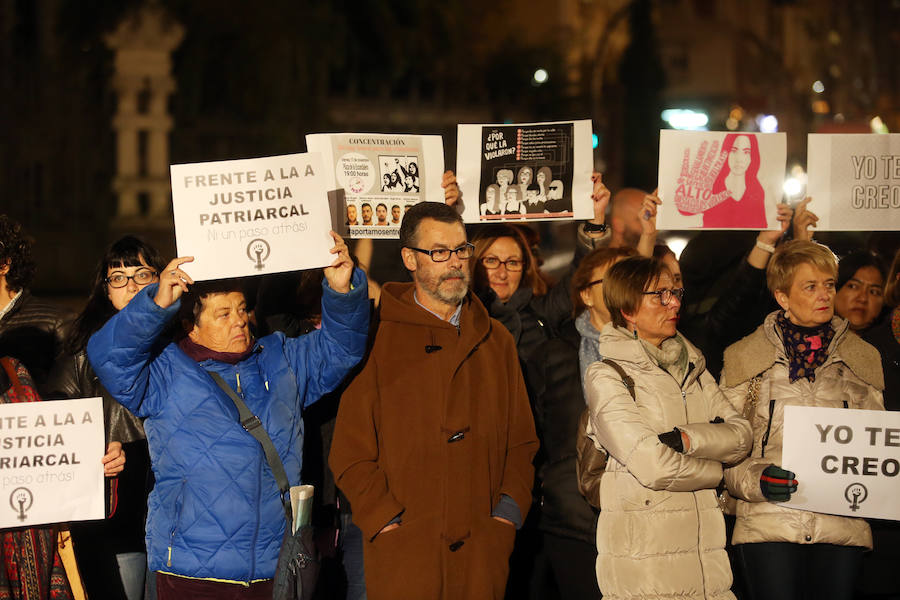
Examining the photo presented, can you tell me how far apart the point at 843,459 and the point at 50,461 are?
331 cm

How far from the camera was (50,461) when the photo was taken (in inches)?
174

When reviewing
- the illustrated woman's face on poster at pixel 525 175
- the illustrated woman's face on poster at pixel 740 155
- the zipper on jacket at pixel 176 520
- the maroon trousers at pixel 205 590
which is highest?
the illustrated woman's face on poster at pixel 740 155

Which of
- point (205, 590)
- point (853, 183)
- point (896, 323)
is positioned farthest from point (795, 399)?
A: point (205, 590)

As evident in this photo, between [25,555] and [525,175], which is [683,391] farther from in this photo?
[25,555]

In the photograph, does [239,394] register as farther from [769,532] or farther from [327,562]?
[769,532]

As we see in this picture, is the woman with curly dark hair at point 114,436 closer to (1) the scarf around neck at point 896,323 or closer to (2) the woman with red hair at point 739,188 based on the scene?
(2) the woman with red hair at point 739,188

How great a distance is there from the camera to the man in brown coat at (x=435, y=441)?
448cm

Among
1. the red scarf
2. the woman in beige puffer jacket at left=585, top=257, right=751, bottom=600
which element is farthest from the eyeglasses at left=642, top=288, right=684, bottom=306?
the red scarf

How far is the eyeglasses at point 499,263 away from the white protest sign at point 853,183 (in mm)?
1590

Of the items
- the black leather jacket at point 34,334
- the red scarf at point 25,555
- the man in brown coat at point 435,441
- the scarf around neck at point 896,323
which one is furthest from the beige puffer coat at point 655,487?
the black leather jacket at point 34,334

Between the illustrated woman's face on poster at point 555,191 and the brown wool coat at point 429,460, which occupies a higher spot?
the illustrated woman's face on poster at point 555,191

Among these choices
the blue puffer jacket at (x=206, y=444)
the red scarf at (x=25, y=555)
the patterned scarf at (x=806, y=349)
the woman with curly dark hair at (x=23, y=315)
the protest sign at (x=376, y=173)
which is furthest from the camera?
the protest sign at (x=376, y=173)

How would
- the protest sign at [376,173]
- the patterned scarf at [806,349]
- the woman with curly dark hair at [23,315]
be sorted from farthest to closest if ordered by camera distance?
the protest sign at [376,173] < the woman with curly dark hair at [23,315] < the patterned scarf at [806,349]

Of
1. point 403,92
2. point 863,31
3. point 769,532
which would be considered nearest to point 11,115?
point 403,92
